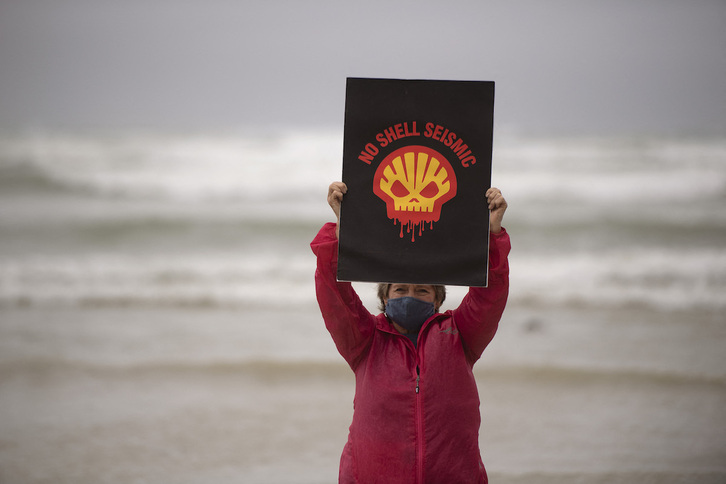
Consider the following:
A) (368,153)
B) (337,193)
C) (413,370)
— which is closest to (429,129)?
(368,153)

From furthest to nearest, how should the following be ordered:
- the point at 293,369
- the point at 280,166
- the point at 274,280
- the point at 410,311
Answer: the point at 280,166, the point at 274,280, the point at 293,369, the point at 410,311

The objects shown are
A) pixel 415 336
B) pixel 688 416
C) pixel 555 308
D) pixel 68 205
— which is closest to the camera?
pixel 415 336

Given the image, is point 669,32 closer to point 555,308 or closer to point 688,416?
point 555,308

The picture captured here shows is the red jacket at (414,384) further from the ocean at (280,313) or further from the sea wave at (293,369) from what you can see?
the sea wave at (293,369)

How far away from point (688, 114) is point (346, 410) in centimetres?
325

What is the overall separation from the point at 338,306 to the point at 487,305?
0.35m

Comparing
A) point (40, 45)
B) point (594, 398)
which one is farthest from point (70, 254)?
point (594, 398)

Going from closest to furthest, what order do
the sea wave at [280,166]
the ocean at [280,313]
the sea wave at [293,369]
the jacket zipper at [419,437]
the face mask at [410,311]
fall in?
the jacket zipper at [419,437] → the face mask at [410,311] → the ocean at [280,313] → the sea wave at [293,369] → the sea wave at [280,166]

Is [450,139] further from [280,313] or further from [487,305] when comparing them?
[280,313]

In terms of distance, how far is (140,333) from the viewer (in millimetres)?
3857

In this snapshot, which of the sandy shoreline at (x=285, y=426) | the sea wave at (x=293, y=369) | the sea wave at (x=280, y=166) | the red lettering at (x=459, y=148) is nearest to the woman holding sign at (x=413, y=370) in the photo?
the red lettering at (x=459, y=148)

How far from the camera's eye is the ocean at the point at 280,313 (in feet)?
8.72

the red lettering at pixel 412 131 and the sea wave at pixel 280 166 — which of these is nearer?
the red lettering at pixel 412 131

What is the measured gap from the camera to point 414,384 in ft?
4.86
